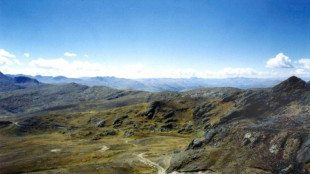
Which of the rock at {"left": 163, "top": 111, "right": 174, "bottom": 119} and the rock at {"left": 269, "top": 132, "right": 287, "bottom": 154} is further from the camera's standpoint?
the rock at {"left": 163, "top": 111, "right": 174, "bottom": 119}

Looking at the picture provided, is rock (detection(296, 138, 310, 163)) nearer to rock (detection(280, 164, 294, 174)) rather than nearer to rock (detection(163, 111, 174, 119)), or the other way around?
rock (detection(280, 164, 294, 174))

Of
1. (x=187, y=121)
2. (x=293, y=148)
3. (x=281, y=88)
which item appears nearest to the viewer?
(x=293, y=148)

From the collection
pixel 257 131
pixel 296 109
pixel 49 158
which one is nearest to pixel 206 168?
pixel 257 131

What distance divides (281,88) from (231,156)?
78.3 meters

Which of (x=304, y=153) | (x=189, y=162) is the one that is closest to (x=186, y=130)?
(x=189, y=162)

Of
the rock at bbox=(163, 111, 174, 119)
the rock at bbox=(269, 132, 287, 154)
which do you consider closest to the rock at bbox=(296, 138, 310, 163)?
the rock at bbox=(269, 132, 287, 154)

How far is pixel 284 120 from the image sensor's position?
68.4 metres

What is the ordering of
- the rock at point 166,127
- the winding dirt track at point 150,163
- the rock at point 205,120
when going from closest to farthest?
1. the winding dirt track at point 150,163
2. the rock at point 205,120
3. the rock at point 166,127

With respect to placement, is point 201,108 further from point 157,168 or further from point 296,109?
point 157,168

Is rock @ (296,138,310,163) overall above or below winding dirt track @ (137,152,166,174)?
above

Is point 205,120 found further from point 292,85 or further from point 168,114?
point 292,85

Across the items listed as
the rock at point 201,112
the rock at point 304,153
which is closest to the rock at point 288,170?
the rock at point 304,153

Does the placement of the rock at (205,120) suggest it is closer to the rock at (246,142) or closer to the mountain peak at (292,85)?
the mountain peak at (292,85)

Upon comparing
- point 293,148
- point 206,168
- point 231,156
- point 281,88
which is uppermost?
point 281,88
